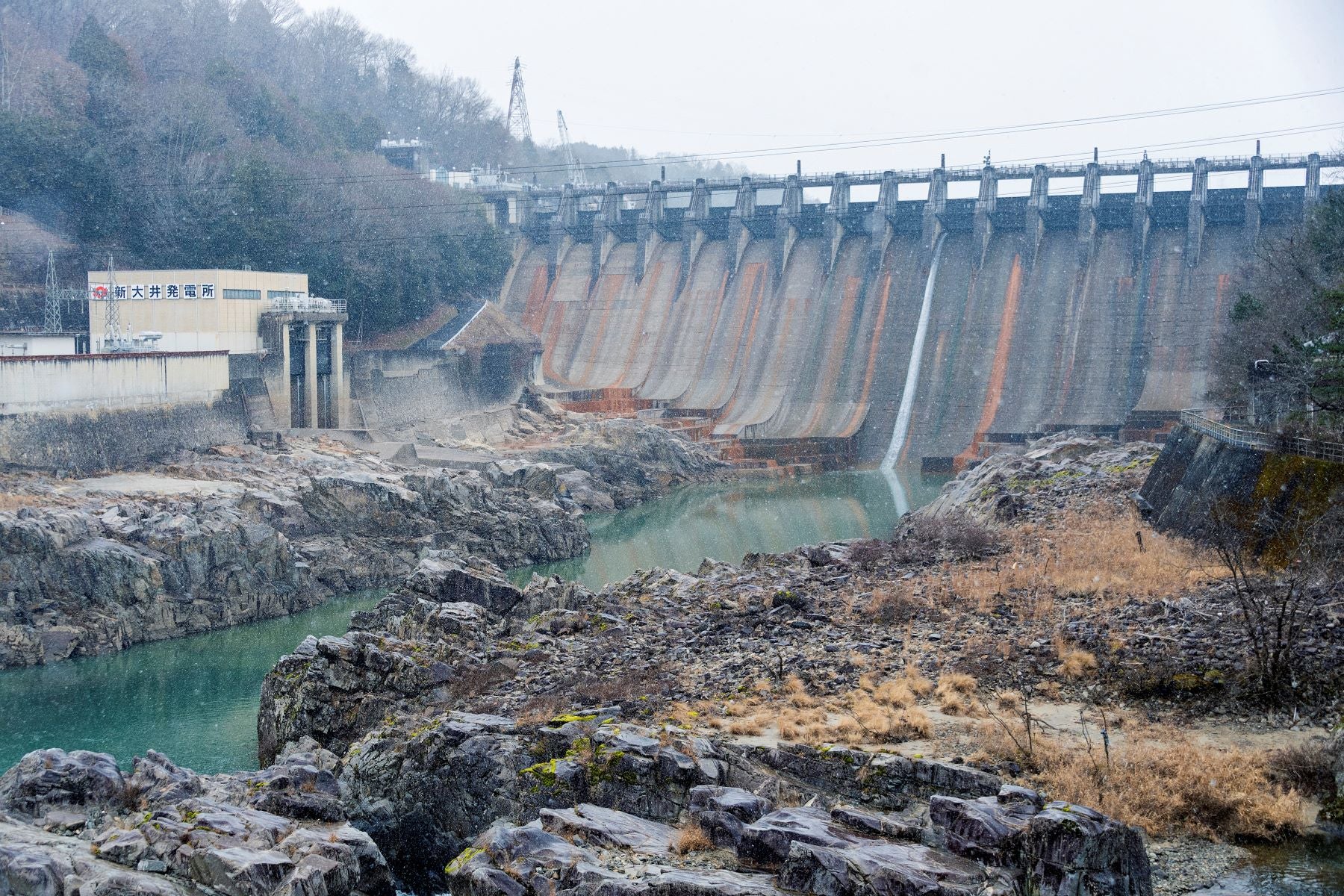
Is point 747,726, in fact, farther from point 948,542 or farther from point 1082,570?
point 948,542

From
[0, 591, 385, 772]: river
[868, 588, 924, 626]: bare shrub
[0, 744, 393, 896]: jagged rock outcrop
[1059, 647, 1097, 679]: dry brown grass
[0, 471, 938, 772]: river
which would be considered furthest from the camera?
[0, 471, 938, 772]: river

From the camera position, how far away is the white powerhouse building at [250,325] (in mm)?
43469

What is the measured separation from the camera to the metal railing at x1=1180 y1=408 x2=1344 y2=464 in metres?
22.1

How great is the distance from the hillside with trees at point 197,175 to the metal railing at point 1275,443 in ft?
124

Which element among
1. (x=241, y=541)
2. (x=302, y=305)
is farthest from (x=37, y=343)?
(x=241, y=541)

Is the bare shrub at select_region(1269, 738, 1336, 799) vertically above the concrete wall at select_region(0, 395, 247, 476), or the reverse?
the concrete wall at select_region(0, 395, 247, 476)

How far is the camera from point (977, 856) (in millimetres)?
12438

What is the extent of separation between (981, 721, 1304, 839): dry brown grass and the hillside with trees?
4054cm

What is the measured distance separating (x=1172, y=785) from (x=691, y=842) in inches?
213

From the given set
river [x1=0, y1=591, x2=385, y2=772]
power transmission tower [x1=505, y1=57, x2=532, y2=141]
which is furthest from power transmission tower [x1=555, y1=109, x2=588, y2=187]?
river [x1=0, y1=591, x2=385, y2=772]

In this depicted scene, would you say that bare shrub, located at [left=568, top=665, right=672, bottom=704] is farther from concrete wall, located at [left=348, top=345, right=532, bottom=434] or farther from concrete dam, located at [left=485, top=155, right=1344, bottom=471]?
concrete dam, located at [left=485, top=155, right=1344, bottom=471]

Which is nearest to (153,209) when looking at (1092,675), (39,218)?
(39,218)

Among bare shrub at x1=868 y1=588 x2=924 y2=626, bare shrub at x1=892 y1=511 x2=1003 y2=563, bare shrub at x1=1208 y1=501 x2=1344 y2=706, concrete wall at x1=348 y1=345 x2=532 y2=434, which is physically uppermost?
concrete wall at x1=348 y1=345 x2=532 y2=434

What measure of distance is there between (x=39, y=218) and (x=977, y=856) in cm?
4677
